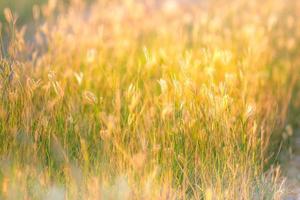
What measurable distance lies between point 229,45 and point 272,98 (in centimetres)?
92

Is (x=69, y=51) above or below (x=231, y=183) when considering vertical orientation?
above

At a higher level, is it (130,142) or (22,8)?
(130,142)

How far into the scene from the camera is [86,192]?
345 cm

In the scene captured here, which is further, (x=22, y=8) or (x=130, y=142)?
(x=22, y=8)

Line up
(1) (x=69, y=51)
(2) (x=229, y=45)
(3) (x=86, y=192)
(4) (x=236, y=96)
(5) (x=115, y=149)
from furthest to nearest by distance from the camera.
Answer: (2) (x=229, y=45) → (1) (x=69, y=51) → (4) (x=236, y=96) → (5) (x=115, y=149) → (3) (x=86, y=192)

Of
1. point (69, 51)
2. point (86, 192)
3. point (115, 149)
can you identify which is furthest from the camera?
point (69, 51)

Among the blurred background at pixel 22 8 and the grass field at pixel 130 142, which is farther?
the blurred background at pixel 22 8

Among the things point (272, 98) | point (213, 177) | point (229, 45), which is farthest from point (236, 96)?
point (229, 45)

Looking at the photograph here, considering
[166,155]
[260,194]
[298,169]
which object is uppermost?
[166,155]

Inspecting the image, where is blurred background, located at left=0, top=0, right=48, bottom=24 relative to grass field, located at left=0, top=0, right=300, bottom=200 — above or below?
below

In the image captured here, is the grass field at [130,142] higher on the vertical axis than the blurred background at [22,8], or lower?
higher

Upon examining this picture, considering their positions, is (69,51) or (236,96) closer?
(236,96)

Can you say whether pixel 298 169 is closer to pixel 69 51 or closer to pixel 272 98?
pixel 272 98

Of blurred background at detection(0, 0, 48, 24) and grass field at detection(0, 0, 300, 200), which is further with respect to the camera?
blurred background at detection(0, 0, 48, 24)
